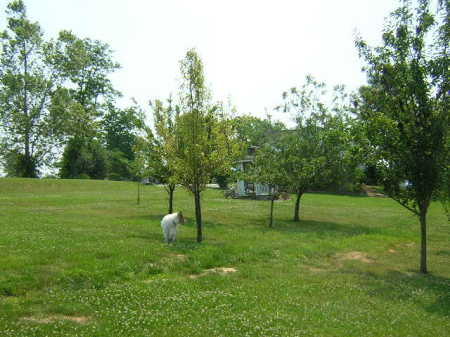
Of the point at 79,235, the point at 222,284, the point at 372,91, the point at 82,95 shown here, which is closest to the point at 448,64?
the point at 372,91

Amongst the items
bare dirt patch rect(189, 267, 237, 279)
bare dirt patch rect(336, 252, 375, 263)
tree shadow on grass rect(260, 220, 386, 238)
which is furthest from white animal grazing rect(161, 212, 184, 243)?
tree shadow on grass rect(260, 220, 386, 238)

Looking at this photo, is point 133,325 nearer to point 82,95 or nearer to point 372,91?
point 372,91

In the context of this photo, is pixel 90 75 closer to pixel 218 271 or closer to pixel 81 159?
pixel 81 159

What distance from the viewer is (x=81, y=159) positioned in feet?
216

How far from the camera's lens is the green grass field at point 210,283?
7717mm

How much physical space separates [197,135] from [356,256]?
800 cm

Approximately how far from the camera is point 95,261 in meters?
11.6

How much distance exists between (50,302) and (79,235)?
7924mm

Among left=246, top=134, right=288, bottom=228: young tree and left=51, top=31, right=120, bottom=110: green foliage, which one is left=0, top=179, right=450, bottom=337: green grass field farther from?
left=51, top=31, right=120, bottom=110: green foliage

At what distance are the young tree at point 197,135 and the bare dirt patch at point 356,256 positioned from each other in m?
5.75

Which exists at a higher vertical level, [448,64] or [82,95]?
[82,95]

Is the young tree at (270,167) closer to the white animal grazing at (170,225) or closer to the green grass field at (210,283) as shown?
the green grass field at (210,283)

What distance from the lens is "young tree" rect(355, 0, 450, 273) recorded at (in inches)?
540

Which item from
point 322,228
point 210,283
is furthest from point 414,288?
point 322,228
